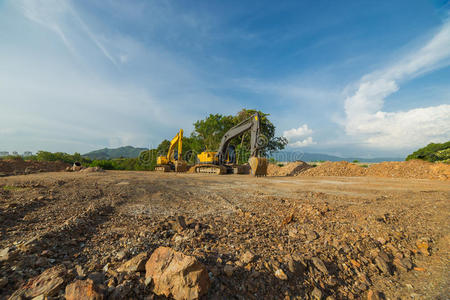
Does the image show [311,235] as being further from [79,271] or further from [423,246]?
[79,271]

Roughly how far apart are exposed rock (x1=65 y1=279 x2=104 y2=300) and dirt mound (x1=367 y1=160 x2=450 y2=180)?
1795cm

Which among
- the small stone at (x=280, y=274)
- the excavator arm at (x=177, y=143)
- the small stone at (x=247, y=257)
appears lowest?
the small stone at (x=280, y=274)

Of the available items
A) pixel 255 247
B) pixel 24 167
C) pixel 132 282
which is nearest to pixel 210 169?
pixel 24 167

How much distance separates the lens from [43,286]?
52.8 inches

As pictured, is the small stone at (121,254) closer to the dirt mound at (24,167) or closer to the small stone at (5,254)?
the small stone at (5,254)

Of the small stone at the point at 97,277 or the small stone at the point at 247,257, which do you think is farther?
the small stone at the point at 247,257

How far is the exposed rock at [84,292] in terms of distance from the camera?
4.01 feet

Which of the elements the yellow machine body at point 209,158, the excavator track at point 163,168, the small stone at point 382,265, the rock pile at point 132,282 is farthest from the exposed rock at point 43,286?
the excavator track at point 163,168

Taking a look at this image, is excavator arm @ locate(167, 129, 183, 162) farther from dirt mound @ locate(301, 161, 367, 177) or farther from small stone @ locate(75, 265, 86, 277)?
small stone @ locate(75, 265, 86, 277)

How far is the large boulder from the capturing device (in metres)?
1.39

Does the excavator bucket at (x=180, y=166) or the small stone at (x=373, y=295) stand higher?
the excavator bucket at (x=180, y=166)

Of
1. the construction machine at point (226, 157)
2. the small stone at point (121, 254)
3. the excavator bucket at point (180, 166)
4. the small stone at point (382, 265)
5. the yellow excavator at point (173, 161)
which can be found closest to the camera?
the small stone at point (121, 254)

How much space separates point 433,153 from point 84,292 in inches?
933

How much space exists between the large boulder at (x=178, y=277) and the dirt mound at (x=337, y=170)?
17.0 metres
